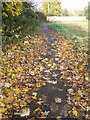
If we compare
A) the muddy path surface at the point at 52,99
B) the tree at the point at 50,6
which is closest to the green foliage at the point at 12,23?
the muddy path surface at the point at 52,99

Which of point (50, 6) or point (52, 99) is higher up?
point (50, 6)

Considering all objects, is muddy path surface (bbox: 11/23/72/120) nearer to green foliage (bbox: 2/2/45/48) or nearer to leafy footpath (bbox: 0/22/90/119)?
leafy footpath (bbox: 0/22/90/119)

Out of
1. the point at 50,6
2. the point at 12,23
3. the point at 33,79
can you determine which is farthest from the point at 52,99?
the point at 50,6

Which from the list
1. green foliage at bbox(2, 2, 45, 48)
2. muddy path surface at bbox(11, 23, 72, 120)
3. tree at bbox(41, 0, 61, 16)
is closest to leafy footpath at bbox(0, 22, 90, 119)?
muddy path surface at bbox(11, 23, 72, 120)

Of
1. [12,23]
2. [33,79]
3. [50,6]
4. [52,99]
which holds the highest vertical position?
[50,6]

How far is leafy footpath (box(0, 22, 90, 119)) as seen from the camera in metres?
3.16

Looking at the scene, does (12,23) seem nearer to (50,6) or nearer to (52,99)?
(52,99)

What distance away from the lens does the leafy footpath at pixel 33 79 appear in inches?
124

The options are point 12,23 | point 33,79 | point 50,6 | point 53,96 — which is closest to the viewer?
point 53,96

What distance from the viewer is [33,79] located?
436 centimetres

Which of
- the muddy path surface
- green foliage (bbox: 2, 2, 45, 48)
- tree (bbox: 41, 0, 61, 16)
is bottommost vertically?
the muddy path surface

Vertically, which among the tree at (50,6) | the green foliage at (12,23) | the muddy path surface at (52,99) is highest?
the tree at (50,6)

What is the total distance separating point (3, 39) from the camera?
593 cm

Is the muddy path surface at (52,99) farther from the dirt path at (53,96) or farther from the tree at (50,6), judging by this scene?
the tree at (50,6)
